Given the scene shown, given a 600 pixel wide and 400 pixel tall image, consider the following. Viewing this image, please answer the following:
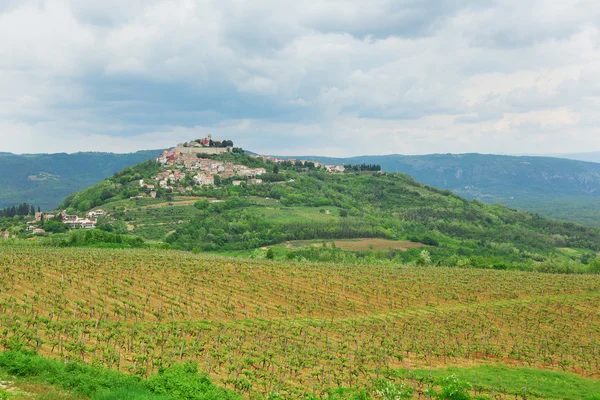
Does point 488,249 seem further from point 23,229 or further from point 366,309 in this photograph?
point 23,229

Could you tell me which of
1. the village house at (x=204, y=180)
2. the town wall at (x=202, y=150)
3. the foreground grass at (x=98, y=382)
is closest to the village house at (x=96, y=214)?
the village house at (x=204, y=180)

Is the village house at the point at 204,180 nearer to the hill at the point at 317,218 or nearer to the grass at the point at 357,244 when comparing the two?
the hill at the point at 317,218

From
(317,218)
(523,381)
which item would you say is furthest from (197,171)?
(523,381)

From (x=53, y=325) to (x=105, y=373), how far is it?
25.4 feet

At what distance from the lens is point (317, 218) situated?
11412cm

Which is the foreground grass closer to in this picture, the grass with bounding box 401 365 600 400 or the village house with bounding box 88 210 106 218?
the grass with bounding box 401 365 600 400

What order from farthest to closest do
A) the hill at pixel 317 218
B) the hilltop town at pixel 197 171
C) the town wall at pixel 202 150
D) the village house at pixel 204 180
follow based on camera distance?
the town wall at pixel 202 150 → the village house at pixel 204 180 → the hilltop town at pixel 197 171 → the hill at pixel 317 218

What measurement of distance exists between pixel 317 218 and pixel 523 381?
93.0 m

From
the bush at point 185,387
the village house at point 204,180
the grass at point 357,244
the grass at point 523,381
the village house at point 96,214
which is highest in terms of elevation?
the village house at point 204,180

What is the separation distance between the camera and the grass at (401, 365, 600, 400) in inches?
778

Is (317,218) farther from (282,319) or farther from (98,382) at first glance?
(98,382)

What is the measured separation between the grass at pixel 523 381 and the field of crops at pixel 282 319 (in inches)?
53.9

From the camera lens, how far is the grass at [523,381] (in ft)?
64.8

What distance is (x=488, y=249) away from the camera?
4154 inches
